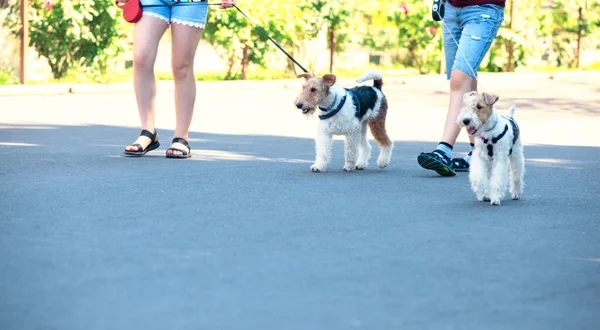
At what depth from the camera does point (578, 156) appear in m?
11.0

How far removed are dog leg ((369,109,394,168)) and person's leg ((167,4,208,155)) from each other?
1520 mm

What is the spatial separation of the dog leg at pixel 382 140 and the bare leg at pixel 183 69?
1.51 metres

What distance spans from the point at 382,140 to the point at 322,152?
0.79 meters

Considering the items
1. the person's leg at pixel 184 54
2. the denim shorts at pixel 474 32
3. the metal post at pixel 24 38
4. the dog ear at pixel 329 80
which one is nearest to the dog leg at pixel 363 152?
the dog ear at pixel 329 80

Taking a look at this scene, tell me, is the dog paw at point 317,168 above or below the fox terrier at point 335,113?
below

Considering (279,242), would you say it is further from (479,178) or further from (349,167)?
(349,167)

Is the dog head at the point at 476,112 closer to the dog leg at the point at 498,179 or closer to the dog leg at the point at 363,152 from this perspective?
the dog leg at the point at 498,179

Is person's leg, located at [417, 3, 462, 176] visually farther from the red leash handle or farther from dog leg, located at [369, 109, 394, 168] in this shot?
the red leash handle

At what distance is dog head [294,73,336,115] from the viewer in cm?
931

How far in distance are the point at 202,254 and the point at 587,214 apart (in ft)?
8.79

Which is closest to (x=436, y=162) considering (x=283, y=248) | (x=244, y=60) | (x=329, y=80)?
(x=329, y=80)

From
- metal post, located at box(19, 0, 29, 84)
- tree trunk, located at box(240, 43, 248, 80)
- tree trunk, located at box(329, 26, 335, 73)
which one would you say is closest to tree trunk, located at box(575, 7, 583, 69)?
tree trunk, located at box(329, 26, 335, 73)

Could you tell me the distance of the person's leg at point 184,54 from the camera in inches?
390

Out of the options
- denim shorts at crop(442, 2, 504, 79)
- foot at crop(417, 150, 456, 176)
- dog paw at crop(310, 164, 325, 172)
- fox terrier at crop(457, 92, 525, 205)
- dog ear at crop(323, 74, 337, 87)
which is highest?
denim shorts at crop(442, 2, 504, 79)
